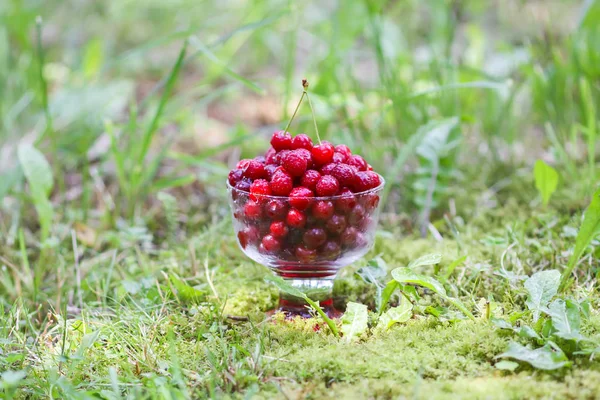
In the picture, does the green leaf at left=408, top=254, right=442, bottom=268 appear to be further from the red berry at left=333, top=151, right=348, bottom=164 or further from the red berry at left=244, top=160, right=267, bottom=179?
the red berry at left=244, top=160, right=267, bottom=179

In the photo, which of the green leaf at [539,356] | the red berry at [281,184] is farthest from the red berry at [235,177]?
the green leaf at [539,356]

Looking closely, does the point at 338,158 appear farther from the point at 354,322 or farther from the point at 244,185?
the point at 354,322

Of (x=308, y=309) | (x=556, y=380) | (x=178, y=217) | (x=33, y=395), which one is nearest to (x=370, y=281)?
(x=308, y=309)

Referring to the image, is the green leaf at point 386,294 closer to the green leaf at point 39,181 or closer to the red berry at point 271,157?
the red berry at point 271,157

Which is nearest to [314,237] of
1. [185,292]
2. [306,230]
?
[306,230]

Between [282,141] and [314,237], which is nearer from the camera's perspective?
[314,237]

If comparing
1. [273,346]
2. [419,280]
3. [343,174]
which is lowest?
[273,346]
